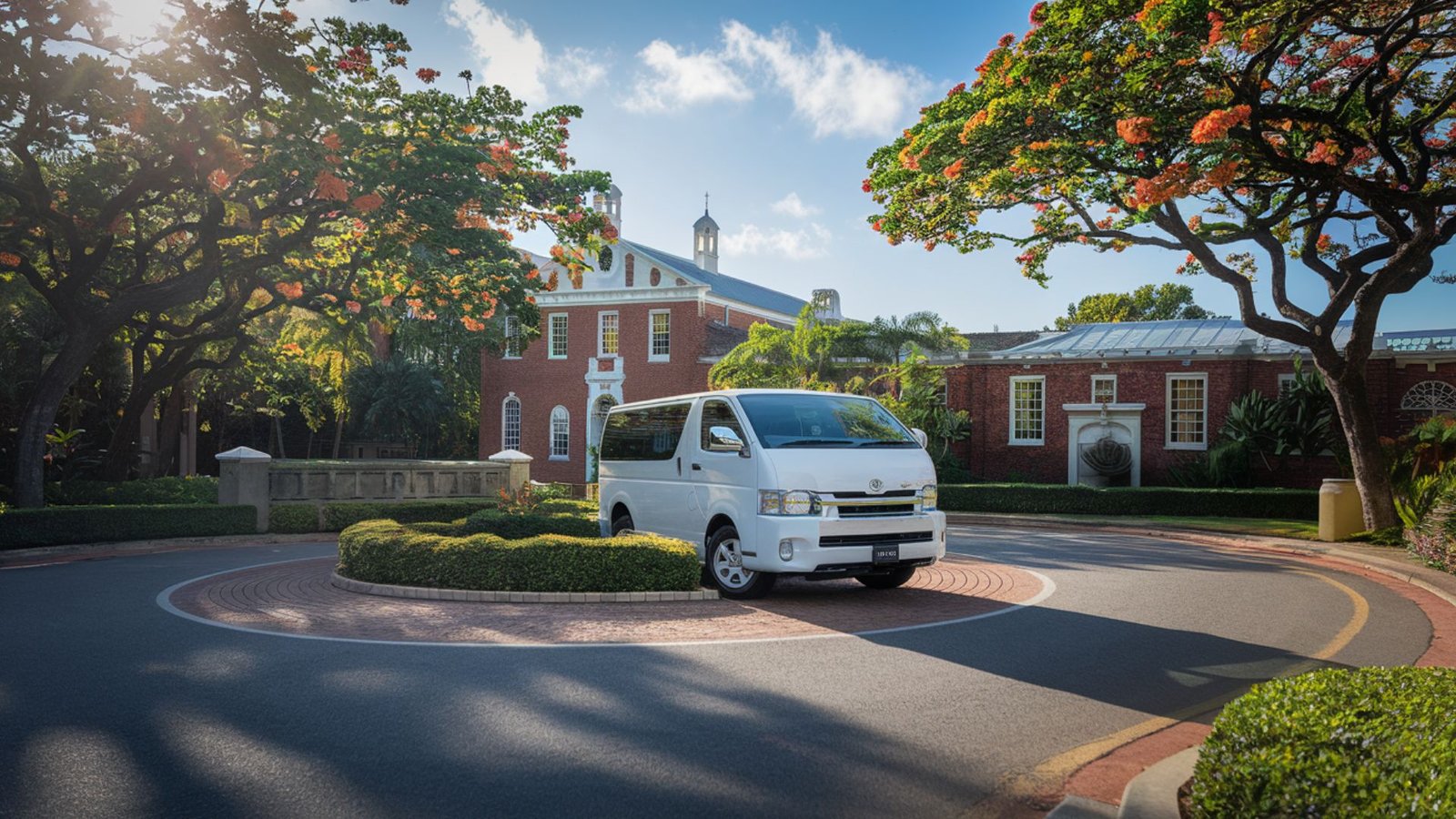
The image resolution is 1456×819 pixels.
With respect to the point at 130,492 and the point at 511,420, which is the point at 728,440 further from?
the point at 511,420

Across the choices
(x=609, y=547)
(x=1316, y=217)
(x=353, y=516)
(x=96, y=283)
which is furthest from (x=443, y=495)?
(x=1316, y=217)

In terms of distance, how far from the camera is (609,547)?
10695 millimetres

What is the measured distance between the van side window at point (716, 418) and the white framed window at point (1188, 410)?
919 inches

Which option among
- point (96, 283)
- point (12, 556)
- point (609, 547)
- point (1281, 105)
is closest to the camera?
point (609, 547)

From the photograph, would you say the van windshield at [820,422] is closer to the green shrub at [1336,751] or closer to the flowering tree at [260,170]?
the green shrub at [1336,751]

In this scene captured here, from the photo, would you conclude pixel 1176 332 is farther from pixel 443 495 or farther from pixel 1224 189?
pixel 443 495

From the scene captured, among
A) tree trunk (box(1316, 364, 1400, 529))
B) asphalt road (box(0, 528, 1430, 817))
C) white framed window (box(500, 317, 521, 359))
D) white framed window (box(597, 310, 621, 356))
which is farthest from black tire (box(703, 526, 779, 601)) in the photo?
white framed window (box(500, 317, 521, 359))

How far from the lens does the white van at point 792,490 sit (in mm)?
9797

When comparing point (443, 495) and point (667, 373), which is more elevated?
point (667, 373)

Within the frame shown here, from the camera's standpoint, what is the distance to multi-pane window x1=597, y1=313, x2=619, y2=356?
4128 cm

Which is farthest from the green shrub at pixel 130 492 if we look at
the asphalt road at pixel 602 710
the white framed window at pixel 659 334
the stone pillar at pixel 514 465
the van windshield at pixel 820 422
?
the white framed window at pixel 659 334

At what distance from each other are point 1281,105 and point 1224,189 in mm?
3522

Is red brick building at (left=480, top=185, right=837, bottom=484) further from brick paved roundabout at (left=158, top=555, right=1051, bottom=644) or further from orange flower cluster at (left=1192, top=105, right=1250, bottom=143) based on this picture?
brick paved roundabout at (left=158, top=555, right=1051, bottom=644)

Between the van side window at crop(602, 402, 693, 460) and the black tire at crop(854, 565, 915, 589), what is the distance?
2.67 m
